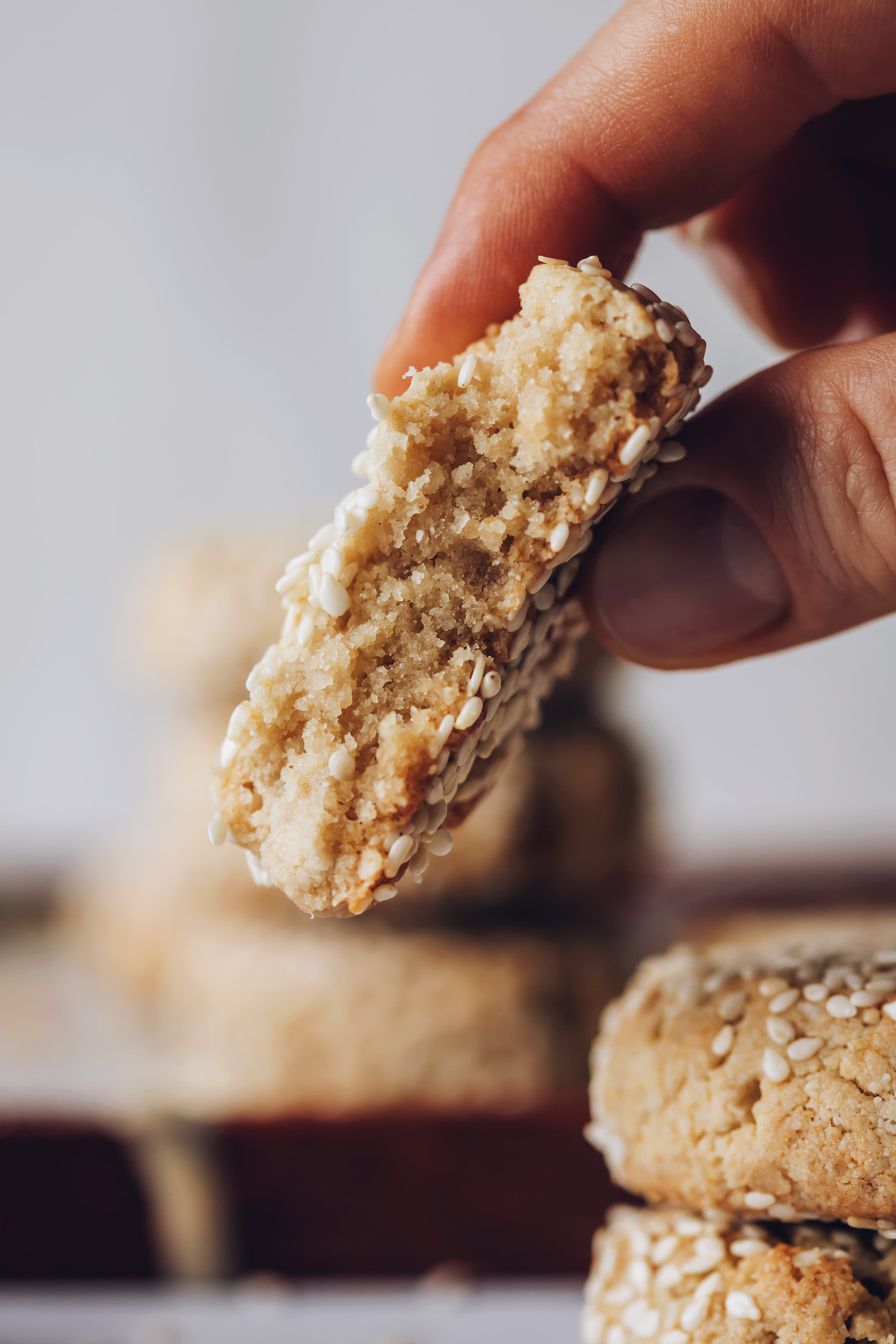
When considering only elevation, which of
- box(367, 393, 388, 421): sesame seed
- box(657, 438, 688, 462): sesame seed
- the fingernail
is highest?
box(367, 393, 388, 421): sesame seed

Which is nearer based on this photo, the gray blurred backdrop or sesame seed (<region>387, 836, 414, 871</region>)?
sesame seed (<region>387, 836, 414, 871</region>)

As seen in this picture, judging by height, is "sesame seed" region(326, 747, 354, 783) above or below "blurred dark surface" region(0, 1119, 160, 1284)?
above

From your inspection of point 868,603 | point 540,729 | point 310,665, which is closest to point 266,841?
point 310,665

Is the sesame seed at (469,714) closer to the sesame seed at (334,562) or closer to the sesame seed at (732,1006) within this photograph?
the sesame seed at (334,562)

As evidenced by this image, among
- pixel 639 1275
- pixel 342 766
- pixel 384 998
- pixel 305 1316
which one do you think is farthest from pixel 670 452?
pixel 384 998

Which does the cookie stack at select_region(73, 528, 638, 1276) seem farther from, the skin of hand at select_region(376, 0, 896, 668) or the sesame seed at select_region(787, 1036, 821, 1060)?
the skin of hand at select_region(376, 0, 896, 668)

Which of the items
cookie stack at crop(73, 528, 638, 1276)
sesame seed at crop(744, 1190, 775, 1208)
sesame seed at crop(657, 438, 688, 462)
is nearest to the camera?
sesame seed at crop(744, 1190, 775, 1208)

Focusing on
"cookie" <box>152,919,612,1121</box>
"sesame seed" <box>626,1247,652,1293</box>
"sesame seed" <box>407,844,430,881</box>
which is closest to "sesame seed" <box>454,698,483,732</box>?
"sesame seed" <box>407,844,430,881</box>
